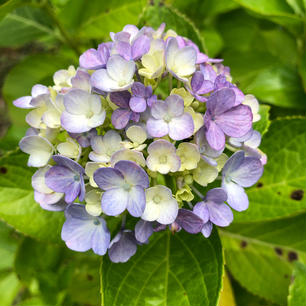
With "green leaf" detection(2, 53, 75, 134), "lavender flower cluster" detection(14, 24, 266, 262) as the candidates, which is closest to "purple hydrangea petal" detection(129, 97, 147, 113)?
"lavender flower cluster" detection(14, 24, 266, 262)

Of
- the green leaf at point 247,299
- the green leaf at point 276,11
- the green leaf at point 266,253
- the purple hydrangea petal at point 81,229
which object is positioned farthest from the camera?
the green leaf at point 247,299

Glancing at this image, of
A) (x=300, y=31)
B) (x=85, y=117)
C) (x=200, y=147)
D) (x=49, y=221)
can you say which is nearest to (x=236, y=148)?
(x=200, y=147)

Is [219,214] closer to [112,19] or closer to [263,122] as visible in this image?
[263,122]

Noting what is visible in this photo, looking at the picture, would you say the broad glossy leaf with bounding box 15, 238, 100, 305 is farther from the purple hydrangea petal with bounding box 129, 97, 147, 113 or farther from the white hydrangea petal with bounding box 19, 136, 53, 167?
the purple hydrangea petal with bounding box 129, 97, 147, 113

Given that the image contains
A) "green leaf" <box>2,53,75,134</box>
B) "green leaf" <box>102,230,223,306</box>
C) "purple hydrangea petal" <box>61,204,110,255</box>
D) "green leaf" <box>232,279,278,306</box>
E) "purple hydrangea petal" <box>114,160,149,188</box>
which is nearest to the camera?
"purple hydrangea petal" <box>114,160,149,188</box>

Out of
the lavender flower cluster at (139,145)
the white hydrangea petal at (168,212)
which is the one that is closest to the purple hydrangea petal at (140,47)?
the lavender flower cluster at (139,145)

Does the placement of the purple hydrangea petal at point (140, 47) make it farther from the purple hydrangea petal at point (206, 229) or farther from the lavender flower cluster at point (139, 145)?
the purple hydrangea petal at point (206, 229)

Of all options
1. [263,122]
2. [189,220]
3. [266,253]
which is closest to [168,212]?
[189,220]

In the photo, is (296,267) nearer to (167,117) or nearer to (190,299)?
(190,299)
